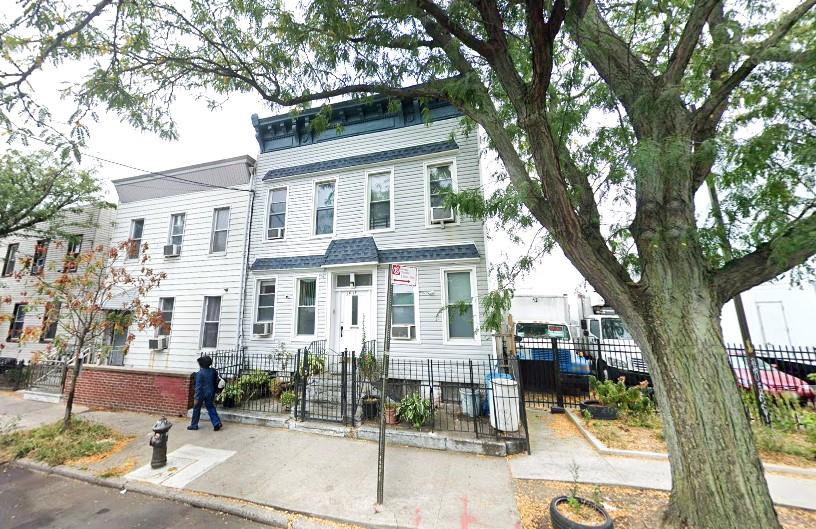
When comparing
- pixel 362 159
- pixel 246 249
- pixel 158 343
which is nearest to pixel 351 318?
pixel 246 249

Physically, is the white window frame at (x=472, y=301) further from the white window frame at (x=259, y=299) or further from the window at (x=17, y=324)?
the window at (x=17, y=324)

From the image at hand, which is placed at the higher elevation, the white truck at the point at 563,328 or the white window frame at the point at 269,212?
the white window frame at the point at 269,212

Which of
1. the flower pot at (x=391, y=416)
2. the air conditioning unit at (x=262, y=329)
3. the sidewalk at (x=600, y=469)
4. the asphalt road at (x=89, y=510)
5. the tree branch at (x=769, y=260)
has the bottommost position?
the asphalt road at (x=89, y=510)

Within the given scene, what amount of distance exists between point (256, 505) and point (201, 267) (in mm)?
9658

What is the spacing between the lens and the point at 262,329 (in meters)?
10.5

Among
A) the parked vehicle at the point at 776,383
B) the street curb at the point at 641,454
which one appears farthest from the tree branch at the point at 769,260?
the parked vehicle at the point at 776,383

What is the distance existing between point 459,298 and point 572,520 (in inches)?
240

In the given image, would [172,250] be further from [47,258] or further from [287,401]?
[47,258]

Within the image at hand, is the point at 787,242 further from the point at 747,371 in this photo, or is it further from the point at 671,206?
the point at 747,371

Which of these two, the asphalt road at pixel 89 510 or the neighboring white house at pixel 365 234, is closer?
the asphalt road at pixel 89 510

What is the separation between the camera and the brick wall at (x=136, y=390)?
8.11 m

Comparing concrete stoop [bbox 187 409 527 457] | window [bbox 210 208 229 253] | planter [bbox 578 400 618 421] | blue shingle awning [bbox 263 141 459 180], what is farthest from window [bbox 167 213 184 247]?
planter [bbox 578 400 618 421]

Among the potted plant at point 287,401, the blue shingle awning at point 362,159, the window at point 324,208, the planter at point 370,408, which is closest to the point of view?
the planter at point 370,408

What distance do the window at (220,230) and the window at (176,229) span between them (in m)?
1.59
